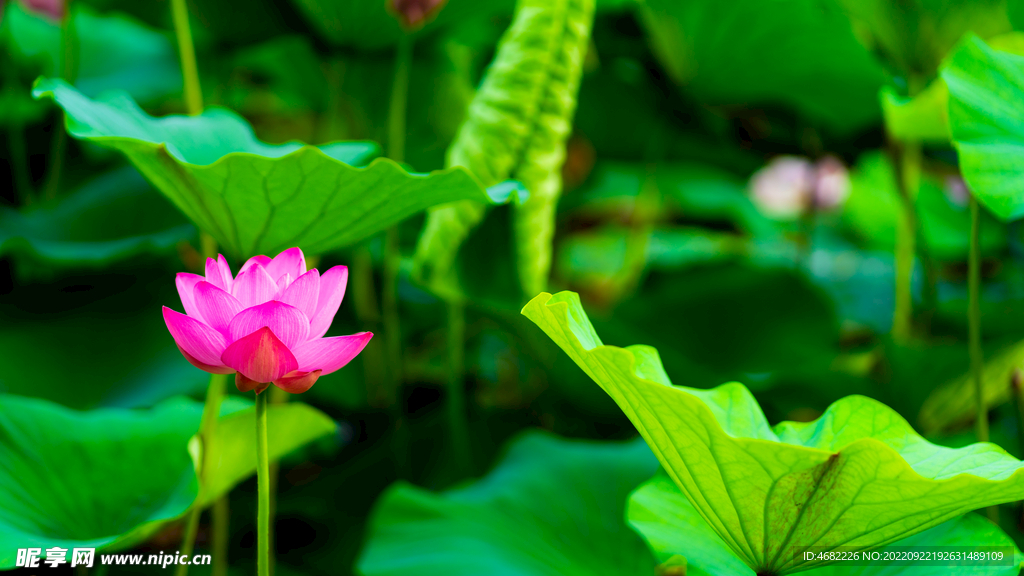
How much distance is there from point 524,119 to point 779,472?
38cm

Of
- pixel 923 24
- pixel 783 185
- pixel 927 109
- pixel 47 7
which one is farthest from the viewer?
pixel 783 185

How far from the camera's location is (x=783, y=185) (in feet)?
5.29

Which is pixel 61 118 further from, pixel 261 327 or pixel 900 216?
pixel 900 216

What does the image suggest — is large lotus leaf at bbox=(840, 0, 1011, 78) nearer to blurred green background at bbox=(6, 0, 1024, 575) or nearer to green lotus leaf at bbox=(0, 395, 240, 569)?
blurred green background at bbox=(6, 0, 1024, 575)

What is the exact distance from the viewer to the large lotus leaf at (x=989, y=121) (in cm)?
46

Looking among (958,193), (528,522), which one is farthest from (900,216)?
(528,522)

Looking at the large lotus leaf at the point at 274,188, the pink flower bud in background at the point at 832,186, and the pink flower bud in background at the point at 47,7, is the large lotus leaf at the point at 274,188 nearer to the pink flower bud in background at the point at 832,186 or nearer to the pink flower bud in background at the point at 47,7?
the pink flower bud in background at the point at 47,7

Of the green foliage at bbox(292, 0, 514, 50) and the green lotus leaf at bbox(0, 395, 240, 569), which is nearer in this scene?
the green lotus leaf at bbox(0, 395, 240, 569)

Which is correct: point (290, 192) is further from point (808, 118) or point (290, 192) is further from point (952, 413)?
point (808, 118)

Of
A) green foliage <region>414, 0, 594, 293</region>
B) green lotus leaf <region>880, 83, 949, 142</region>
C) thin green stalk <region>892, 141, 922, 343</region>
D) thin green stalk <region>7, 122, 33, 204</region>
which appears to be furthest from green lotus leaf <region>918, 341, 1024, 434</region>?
thin green stalk <region>7, 122, 33, 204</region>

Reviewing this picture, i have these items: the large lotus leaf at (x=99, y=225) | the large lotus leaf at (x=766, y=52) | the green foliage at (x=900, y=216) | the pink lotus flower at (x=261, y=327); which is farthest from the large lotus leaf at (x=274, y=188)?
the green foliage at (x=900, y=216)

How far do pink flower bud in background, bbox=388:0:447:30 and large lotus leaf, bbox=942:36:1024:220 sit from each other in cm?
45

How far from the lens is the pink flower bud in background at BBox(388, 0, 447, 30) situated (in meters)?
0.67

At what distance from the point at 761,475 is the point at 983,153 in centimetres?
29
